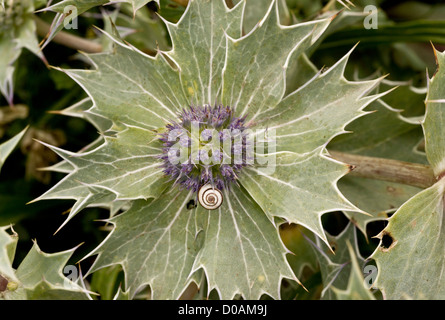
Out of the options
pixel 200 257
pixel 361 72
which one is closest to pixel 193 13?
pixel 200 257

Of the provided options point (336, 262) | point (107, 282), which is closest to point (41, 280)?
point (107, 282)

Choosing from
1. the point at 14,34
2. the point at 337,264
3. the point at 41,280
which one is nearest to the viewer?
the point at 41,280

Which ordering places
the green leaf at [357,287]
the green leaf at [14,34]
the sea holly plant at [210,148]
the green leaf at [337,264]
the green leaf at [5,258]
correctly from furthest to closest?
the green leaf at [14,34] < the green leaf at [337,264] < the sea holly plant at [210,148] < the green leaf at [5,258] < the green leaf at [357,287]

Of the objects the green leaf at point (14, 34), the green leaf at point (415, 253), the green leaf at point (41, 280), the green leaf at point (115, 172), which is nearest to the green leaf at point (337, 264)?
the green leaf at point (415, 253)

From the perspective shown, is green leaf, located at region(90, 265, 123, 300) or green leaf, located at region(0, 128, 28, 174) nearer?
green leaf, located at region(0, 128, 28, 174)

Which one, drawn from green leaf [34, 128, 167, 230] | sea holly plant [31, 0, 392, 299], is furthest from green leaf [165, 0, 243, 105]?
green leaf [34, 128, 167, 230]

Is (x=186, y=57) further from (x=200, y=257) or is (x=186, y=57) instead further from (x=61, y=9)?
(x=200, y=257)

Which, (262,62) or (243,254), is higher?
(262,62)

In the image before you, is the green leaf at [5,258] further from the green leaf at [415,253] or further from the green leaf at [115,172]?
the green leaf at [415,253]

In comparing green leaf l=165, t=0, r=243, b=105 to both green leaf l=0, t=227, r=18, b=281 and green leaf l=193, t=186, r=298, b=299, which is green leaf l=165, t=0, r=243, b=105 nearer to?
green leaf l=193, t=186, r=298, b=299

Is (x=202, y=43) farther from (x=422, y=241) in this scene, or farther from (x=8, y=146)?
(x=422, y=241)
